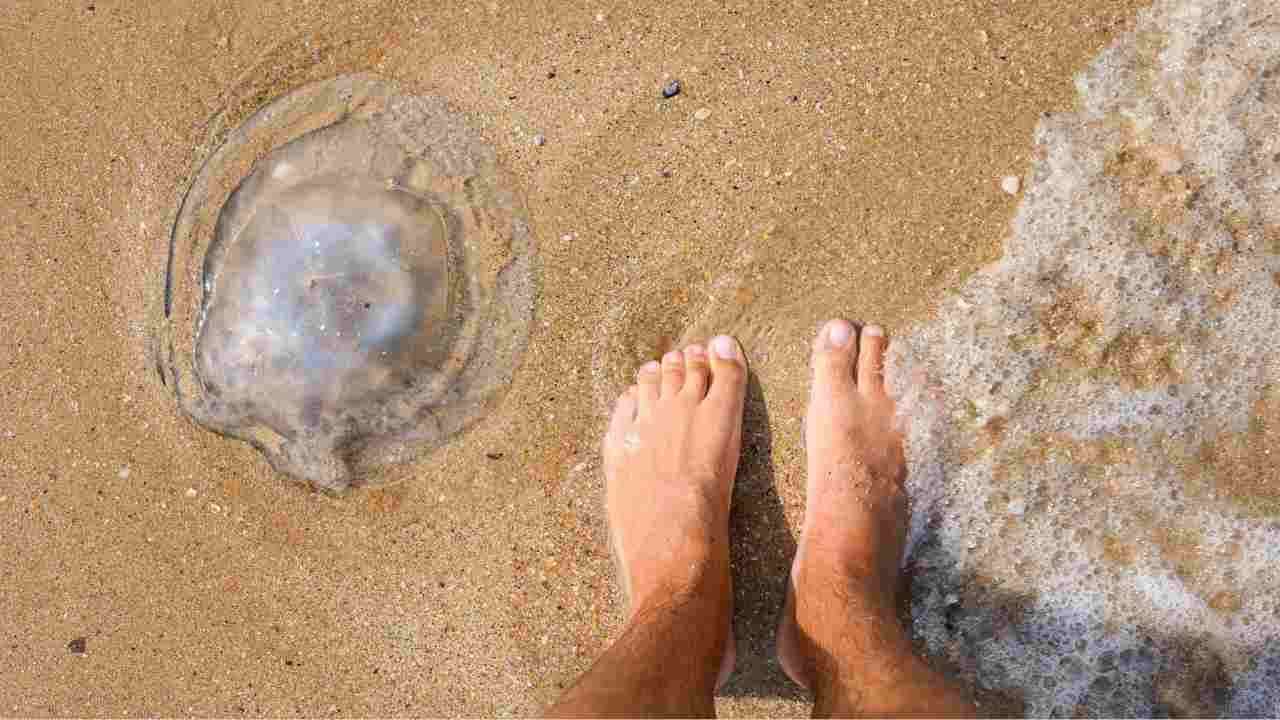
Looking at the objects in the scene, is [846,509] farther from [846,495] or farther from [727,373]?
[727,373]

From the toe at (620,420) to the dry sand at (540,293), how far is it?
4 centimetres

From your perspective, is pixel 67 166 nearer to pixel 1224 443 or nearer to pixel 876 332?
pixel 876 332

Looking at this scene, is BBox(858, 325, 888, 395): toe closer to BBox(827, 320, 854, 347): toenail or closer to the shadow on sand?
BBox(827, 320, 854, 347): toenail

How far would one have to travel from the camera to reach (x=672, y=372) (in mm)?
2621

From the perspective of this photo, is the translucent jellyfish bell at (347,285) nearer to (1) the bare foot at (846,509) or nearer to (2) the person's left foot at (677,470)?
(2) the person's left foot at (677,470)

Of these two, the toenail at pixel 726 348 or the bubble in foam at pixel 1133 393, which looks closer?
the bubble in foam at pixel 1133 393

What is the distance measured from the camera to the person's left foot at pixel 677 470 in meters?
2.53

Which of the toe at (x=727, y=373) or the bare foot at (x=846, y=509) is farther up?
the toe at (x=727, y=373)

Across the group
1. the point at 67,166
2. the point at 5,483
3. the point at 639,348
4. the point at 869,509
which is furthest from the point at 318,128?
the point at 869,509

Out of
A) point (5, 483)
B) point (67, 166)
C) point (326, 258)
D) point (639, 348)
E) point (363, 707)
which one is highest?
point (67, 166)

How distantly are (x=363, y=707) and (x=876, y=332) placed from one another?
1794 millimetres

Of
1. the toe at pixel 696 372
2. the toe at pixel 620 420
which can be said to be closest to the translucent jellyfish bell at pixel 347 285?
the toe at pixel 620 420

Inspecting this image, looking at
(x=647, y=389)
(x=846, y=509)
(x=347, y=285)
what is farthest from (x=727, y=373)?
(x=347, y=285)

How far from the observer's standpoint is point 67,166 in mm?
2689
